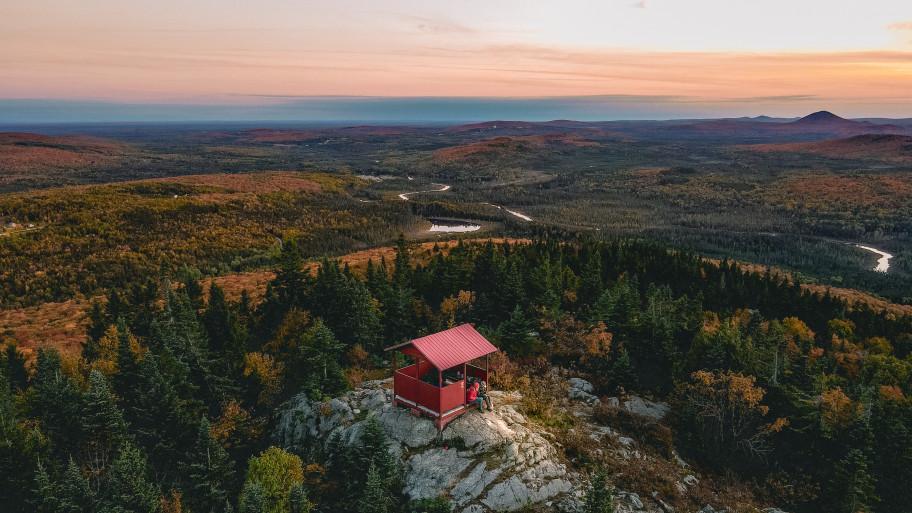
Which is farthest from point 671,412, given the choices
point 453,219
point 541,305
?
point 453,219

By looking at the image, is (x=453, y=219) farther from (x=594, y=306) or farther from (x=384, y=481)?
(x=384, y=481)

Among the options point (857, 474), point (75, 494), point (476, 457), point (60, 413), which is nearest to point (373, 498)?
point (476, 457)

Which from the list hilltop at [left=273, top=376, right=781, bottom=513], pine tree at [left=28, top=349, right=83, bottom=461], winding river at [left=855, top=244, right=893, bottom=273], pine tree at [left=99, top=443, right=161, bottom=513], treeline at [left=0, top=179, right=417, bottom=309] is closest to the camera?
hilltop at [left=273, top=376, right=781, bottom=513]

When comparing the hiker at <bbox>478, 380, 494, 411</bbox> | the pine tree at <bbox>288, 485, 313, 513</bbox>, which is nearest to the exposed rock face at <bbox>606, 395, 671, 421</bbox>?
the hiker at <bbox>478, 380, 494, 411</bbox>

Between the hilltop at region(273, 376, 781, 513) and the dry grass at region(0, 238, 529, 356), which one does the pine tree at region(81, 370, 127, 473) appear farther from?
the dry grass at region(0, 238, 529, 356)

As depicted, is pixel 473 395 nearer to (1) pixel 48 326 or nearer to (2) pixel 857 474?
(2) pixel 857 474

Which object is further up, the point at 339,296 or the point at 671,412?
the point at 339,296
